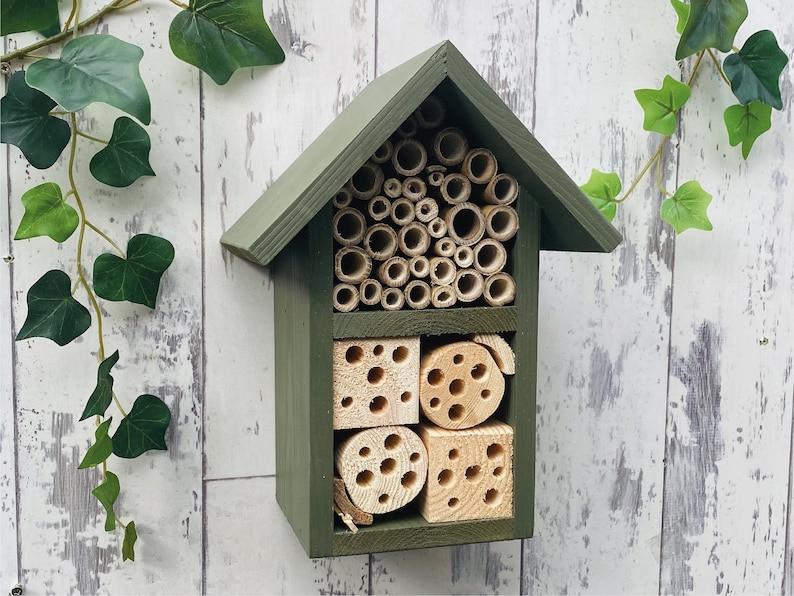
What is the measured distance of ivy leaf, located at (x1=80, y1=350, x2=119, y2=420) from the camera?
29.0 inches

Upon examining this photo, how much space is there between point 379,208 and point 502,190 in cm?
12

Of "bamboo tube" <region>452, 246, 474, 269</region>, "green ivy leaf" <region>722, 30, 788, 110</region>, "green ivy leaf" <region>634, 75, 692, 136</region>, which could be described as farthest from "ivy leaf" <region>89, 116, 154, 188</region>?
"green ivy leaf" <region>722, 30, 788, 110</region>

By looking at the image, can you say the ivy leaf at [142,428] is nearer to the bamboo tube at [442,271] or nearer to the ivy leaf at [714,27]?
the bamboo tube at [442,271]

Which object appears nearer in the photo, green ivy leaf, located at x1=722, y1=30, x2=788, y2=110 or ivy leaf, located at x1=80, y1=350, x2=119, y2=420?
ivy leaf, located at x1=80, y1=350, x2=119, y2=420

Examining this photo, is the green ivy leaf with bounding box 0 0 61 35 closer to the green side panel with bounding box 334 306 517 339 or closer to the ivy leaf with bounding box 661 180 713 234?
the green side panel with bounding box 334 306 517 339

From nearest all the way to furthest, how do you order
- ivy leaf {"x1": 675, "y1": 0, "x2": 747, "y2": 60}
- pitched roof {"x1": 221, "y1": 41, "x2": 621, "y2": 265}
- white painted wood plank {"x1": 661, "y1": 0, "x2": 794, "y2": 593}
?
pitched roof {"x1": 221, "y1": 41, "x2": 621, "y2": 265}, ivy leaf {"x1": 675, "y1": 0, "x2": 747, "y2": 60}, white painted wood plank {"x1": 661, "y1": 0, "x2": 794, "y2": 593}

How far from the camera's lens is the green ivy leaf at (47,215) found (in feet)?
2.42

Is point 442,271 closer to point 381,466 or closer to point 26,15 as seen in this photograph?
point 381,466

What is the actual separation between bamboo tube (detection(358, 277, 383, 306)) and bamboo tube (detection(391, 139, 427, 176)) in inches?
4.0

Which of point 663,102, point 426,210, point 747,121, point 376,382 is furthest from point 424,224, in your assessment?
point 747,121

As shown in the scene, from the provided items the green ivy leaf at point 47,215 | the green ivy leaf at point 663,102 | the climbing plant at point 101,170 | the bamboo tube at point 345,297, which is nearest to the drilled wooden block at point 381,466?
the bamboo tube at point 345,297

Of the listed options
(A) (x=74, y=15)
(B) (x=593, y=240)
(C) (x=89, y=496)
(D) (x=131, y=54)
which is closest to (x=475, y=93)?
(B) (x=593, y=240)

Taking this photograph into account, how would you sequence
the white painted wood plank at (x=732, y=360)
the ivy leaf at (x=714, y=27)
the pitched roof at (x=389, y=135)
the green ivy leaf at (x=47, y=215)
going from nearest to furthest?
the pitched roof at (x=389, y=135)
the green ivy leaf at (x=47, y=215)
the ivy leaf at (x=714, y=27)
the white painted wood plank at (x=732, y=360)

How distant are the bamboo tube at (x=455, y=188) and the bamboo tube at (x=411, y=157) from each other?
0.03 m
